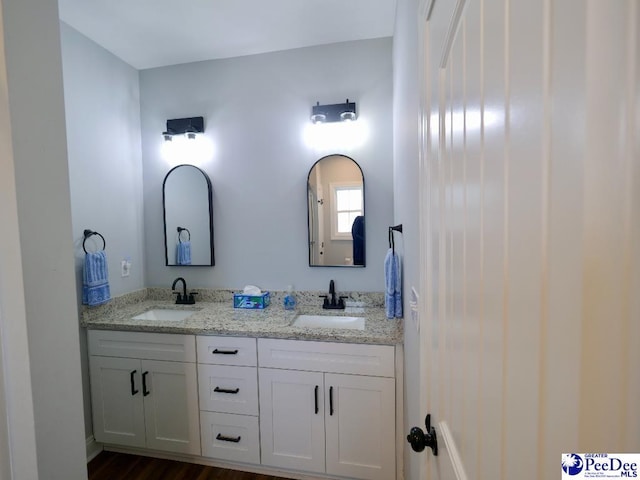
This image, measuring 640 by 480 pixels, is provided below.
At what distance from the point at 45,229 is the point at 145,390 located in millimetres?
1357

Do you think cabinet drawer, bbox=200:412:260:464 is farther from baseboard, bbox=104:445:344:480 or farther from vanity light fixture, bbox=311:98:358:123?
vanity light fixture, bbox=311:98:358:123

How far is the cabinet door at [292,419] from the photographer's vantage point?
1.59m

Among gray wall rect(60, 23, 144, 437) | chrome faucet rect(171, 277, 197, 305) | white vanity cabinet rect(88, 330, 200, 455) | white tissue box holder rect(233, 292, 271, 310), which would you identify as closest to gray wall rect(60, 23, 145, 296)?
gray wall rect(60, 23, 144, 437)

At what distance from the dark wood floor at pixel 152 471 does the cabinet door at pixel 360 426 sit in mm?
448

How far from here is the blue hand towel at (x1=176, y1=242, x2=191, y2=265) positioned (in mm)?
2305

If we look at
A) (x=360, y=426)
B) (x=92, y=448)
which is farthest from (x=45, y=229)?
(x=92, y=448)

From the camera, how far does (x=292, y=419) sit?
1613mm

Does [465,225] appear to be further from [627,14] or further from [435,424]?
[435,424]

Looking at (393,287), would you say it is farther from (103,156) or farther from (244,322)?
(103,156)

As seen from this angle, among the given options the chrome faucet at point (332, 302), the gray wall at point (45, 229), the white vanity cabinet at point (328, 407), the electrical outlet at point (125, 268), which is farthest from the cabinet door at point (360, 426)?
the electrical outlet at point (125, 268)

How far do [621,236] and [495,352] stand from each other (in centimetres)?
23

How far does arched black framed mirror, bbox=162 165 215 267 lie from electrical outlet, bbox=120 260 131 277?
0.27m

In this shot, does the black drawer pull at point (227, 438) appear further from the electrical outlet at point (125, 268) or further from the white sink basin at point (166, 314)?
the electrical outlet at point (125, 268)

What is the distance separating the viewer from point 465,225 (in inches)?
17.6
